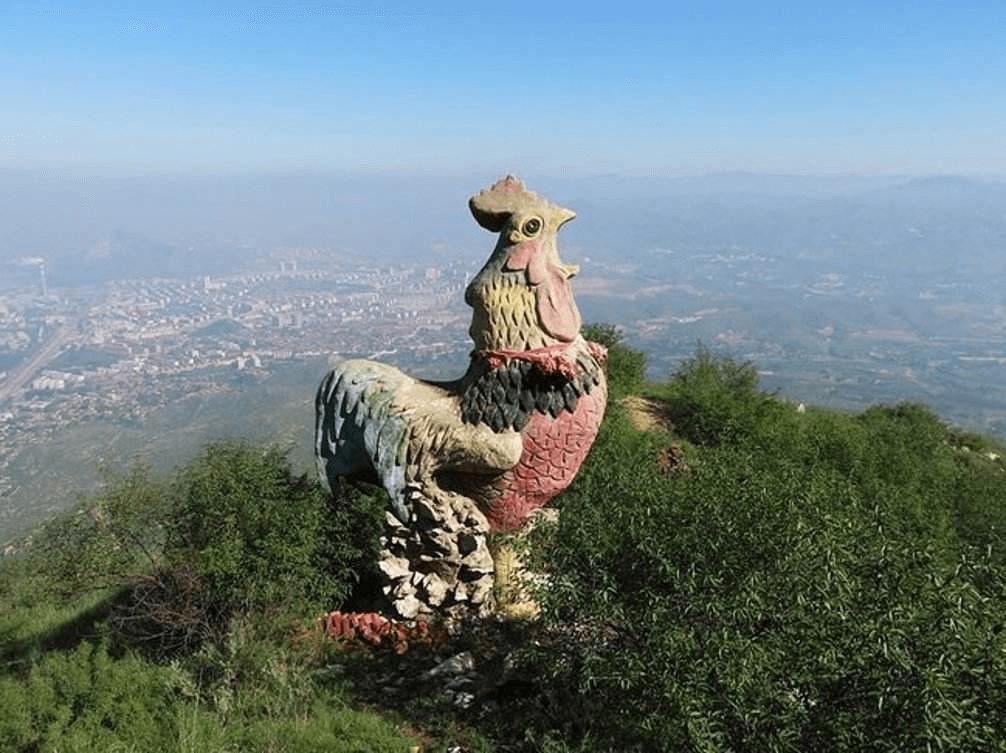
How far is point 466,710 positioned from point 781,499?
117 inches

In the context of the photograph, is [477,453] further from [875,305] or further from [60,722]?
[875,305]

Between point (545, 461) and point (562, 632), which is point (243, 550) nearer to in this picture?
point (545, 461)

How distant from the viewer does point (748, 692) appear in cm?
379

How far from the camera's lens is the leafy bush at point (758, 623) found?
3475 millimetres

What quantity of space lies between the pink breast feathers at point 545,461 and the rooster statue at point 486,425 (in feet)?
0.04

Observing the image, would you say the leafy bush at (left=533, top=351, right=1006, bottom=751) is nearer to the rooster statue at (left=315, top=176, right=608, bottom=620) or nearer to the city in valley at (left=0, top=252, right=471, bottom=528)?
the rooster statue at (left=315, top=176, right=608, bottom=620)

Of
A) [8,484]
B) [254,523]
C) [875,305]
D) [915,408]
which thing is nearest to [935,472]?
[915,408]

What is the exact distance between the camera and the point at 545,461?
6926 millimetres

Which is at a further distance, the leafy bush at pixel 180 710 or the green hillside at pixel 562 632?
the leafy bush at pixel 180 710

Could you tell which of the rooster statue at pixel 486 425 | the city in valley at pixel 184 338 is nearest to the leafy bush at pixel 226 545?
the rooster statue at pixel 486 425

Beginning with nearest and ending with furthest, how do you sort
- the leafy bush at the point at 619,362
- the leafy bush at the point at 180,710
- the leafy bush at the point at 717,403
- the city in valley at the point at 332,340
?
the leafy bush at the point at 180,710
the leafy bush at the point at 717,403
the leafy bush at the point at 619,362
the city in valley at the point at 332,340

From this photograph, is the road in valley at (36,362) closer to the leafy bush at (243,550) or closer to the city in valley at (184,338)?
the city in valley at (184,338)

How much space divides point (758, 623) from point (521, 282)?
3.70m

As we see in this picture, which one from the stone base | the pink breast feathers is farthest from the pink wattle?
the stone base
